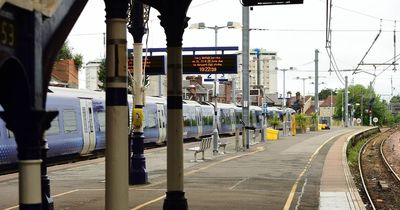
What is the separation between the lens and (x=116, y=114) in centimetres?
719

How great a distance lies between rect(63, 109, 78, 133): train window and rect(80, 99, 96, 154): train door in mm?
830

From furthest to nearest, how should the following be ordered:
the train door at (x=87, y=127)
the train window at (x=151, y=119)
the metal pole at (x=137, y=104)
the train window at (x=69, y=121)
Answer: the train window at (x=151, y=119), the train door at (x=87, y=127), the train window at (x=69, y=121), the metal pole at (x=137, y=104)

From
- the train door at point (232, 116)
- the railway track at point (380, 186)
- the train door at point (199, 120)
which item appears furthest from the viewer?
the train door at point (232, 116)

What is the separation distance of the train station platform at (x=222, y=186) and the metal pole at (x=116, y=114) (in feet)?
14.2

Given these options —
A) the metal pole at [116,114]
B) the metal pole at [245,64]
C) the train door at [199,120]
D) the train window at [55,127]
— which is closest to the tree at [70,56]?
the train door at [199,120]

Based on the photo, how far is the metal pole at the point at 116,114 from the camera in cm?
720

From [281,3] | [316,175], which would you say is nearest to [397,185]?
[316,175]

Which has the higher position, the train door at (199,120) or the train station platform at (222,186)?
the train door at (199,120)

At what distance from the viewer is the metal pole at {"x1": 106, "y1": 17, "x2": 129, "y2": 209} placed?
720cm

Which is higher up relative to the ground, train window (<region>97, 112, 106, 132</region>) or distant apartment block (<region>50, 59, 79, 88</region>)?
distant apartment block (<region>50, 59, 79, 88</region>)

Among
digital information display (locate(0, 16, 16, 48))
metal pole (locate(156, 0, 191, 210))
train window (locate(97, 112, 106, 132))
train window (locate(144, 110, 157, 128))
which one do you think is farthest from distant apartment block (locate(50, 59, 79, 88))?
digital information display (locate(0, 16, 16, 48))

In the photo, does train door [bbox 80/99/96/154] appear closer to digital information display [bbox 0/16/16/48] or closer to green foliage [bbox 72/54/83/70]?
digital information display [bbox 0/16/16/48]

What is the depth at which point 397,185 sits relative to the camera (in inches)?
835

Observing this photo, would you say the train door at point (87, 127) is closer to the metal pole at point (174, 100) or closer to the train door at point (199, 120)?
the metal pole at point (174, 100)
